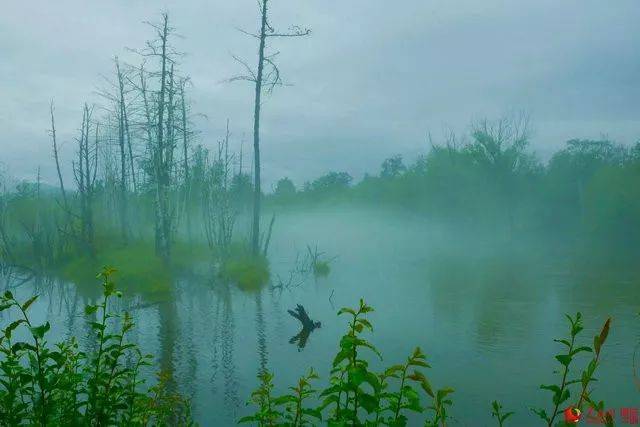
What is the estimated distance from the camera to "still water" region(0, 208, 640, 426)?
8344 mm

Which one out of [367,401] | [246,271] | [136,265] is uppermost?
[367,401]

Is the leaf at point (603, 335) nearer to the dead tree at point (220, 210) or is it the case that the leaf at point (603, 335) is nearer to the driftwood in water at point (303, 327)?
the driftwood in water at point (303, 327)

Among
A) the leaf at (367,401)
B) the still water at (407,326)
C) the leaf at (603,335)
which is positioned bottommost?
the still water at (407,326)

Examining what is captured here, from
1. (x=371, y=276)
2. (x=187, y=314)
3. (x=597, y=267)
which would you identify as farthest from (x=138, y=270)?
(x=597, y=267)

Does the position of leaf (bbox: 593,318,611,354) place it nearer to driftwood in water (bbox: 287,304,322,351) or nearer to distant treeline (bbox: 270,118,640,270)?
driftwood in water (bbox: 287,304,322,351)

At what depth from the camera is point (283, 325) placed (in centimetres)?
1309

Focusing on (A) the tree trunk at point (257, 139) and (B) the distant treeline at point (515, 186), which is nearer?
(A) the tree trunk at point (257, 139)

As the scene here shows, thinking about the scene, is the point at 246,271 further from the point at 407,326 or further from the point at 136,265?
the point at 407,326

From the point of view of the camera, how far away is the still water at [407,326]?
8.34 m

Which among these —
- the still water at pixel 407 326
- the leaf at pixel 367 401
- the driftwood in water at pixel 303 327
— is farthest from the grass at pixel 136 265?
the leaf at pixel 367 401

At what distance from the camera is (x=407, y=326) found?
1276cm

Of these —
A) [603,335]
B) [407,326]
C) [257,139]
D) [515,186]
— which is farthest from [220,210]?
[515,186]

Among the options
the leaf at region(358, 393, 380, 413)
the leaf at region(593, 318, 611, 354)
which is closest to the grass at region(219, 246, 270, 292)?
the leaf at region(358, 393, 380, 413)

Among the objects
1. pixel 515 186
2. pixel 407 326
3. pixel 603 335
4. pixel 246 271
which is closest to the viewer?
pixel 603 335
